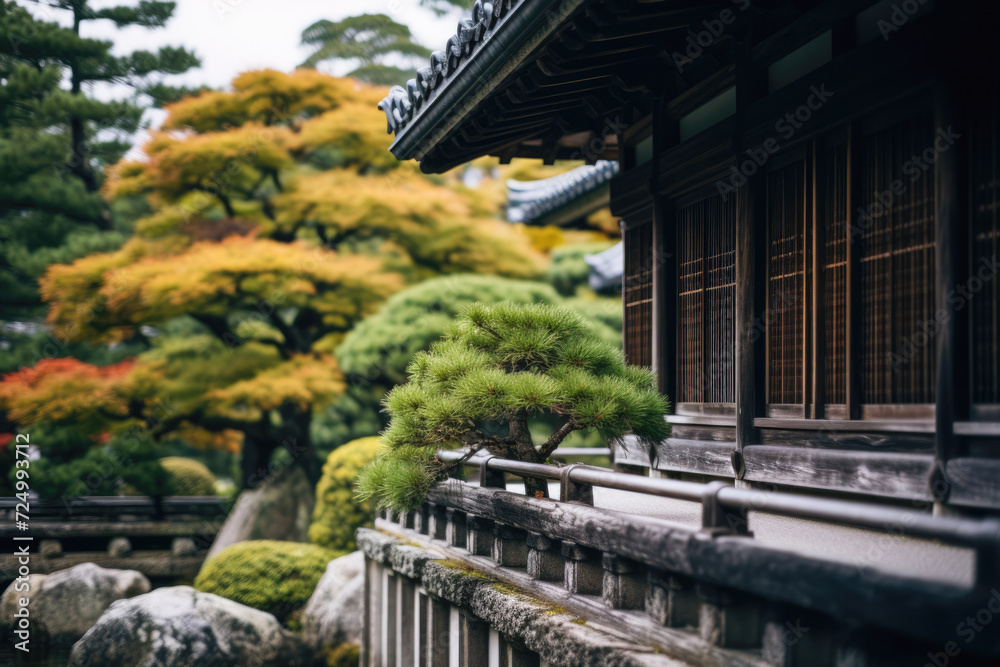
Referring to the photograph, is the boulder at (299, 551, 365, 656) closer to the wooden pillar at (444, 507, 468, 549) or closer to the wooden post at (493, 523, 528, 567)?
the wooden pillar at (444, 507, 468, 549)

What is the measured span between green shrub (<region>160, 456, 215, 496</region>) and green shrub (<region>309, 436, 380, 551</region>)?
8.11 meters

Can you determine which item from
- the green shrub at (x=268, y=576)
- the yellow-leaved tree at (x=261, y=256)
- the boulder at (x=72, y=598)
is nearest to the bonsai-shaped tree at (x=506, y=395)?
the green shrub at (x=268, y=576)

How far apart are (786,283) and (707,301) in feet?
3.42

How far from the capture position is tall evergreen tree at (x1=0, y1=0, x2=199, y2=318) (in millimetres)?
18547

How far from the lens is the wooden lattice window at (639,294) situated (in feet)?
23.0

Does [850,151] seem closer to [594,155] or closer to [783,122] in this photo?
[783,122]

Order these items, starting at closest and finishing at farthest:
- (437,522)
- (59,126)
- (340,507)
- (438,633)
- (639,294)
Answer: (438,633)
(437,522)
(639,294)
(340,507)
(59,126)

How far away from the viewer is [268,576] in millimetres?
12398

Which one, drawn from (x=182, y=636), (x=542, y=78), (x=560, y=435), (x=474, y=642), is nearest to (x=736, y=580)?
(x=560, y=435)

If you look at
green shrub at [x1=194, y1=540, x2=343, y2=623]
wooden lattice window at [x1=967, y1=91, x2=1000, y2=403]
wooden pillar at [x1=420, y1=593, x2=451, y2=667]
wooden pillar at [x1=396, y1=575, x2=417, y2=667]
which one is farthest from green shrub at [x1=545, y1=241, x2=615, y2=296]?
wooden lattice window at [x1=967, y1=91, x2=1000, y2=403]

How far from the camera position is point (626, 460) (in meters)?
7.23

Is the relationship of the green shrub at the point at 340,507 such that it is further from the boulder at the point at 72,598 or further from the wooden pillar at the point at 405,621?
the wooden pillar at the point at 405,621

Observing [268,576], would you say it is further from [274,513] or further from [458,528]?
[458,528]

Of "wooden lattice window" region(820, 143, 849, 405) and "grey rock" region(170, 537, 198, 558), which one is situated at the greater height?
"wooden lattice window" region(820, 143, 849, 405)
